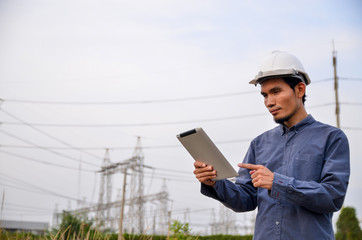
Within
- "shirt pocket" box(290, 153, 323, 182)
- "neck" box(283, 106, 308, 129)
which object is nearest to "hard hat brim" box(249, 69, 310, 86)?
"neck" box(283, 106, 308, 129)

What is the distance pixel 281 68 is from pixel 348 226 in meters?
13.9

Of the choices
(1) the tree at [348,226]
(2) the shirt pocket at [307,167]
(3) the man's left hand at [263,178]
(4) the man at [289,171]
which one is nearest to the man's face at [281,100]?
(4) the man at [289,171]

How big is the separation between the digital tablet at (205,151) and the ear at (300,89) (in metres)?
0.60

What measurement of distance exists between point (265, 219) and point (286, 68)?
2.77 ft

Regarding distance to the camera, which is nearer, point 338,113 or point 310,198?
point 310,198

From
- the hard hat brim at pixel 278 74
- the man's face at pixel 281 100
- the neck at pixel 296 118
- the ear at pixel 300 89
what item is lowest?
the neck at pixel 296 118

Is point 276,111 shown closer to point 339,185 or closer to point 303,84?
point 303,84

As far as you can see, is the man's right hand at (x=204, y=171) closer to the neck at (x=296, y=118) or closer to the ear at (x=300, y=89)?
the neck at (x=296, y=118)

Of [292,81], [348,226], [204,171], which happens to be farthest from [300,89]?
[348,226]

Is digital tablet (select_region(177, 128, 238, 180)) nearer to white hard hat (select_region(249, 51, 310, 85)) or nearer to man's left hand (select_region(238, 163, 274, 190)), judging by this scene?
man's left hand (select_region(238, 163, 274, 190))

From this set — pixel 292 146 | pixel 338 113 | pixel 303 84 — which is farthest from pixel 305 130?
pixel 338 113

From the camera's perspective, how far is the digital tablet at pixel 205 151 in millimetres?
2125

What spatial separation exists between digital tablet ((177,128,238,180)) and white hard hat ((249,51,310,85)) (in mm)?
525

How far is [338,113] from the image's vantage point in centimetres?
2114
